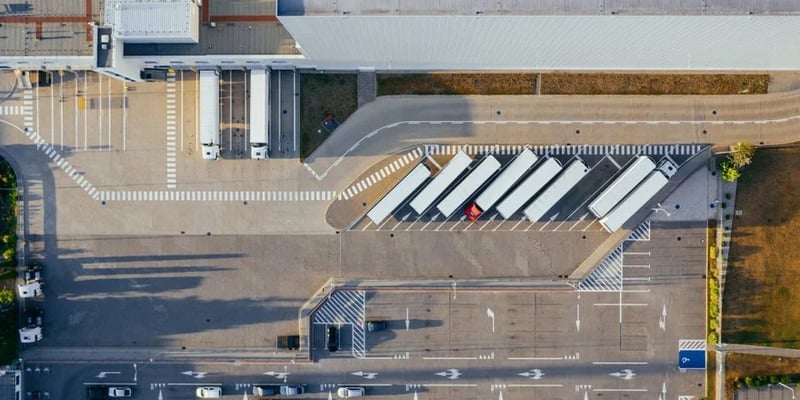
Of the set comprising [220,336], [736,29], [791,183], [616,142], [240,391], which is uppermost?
[736,29]

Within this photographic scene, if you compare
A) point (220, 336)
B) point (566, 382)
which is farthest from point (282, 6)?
point (566, 382)

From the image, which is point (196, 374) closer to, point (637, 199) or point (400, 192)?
point (400, 192)

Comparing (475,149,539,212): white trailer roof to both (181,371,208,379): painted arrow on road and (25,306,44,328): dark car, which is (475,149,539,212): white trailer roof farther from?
(25,306,44,328): dark car

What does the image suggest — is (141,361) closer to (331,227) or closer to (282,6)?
(331,227)

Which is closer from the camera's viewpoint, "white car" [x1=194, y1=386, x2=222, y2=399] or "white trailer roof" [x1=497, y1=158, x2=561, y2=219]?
"white trailer roof" [x1=497, y1=158, x2=561, y2=219]

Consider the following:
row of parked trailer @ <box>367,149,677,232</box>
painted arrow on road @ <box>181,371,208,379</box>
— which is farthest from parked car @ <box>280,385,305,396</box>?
row of parked trailer @ <box>367,149,677,232</box>

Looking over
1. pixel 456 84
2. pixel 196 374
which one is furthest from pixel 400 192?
pixel 196 374
